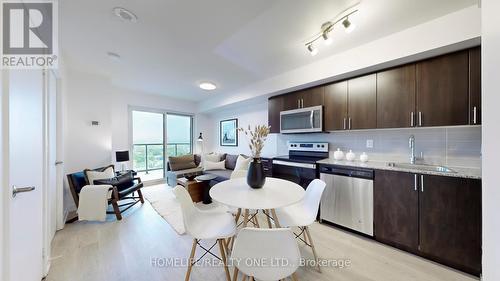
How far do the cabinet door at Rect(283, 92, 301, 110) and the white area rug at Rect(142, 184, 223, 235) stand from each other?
228 cm

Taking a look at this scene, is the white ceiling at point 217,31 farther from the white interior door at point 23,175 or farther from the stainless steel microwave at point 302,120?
the white interior door at point 23,175

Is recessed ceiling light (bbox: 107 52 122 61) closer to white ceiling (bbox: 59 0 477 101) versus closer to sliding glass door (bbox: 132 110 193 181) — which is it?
white ceiling (bbox: 59 0 477 101)

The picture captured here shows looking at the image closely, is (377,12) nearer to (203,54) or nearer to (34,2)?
(203,54)

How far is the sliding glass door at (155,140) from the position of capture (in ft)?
16.0

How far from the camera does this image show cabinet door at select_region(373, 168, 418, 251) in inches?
76.9

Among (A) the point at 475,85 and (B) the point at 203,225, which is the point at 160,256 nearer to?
(B) the point at 203,225

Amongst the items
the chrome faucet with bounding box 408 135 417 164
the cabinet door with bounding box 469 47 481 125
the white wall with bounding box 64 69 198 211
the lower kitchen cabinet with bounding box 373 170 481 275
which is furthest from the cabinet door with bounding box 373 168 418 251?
the white wall with bounding box 64 69 198 211

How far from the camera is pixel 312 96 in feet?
9.96

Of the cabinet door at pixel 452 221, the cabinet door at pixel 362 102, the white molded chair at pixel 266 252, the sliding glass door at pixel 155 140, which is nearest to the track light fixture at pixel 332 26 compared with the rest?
the cabinet door at pixel 362 102

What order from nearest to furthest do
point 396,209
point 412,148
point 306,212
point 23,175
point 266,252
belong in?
point 266,252
point 23,175
point 306,212
point 396,209
point 412,148

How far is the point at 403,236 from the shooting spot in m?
2.01

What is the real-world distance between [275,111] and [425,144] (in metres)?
2.29

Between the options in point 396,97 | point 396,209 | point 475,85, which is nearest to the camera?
point 475,85

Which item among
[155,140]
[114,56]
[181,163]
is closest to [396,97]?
[114,56]
